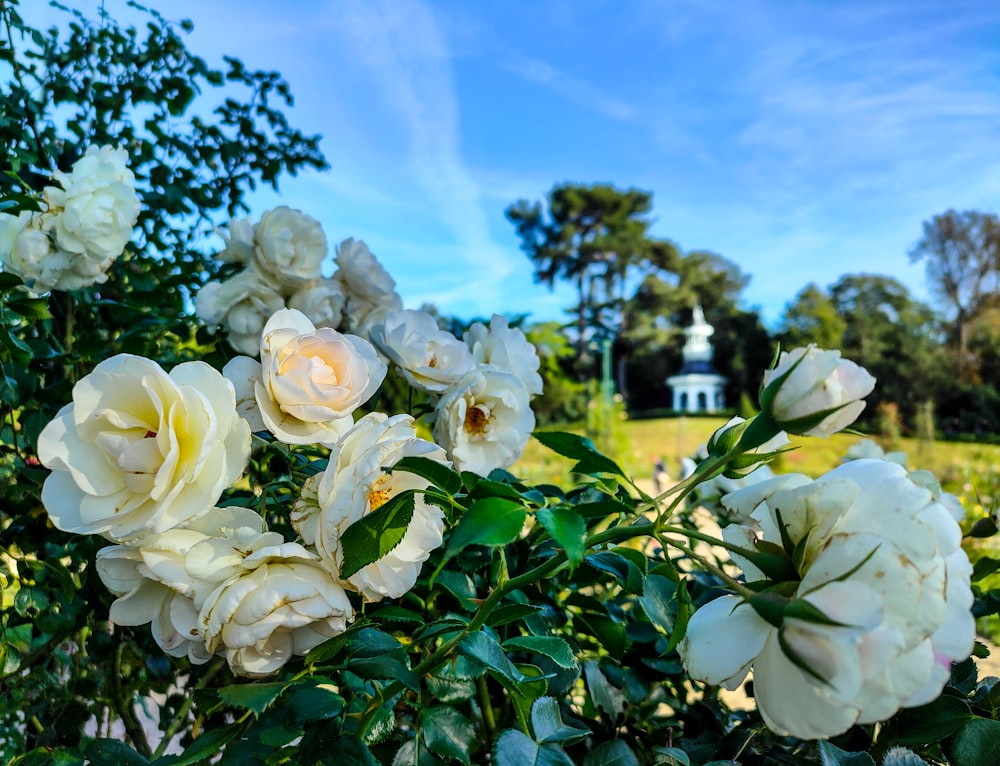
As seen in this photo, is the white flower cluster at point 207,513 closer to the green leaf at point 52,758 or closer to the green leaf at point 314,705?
the green leaf at point 314,705

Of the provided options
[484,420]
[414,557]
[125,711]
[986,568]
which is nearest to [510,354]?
[484,420]

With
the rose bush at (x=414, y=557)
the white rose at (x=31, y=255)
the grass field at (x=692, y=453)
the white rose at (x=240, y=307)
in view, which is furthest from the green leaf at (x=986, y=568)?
the grass field at (x=692, y=453)

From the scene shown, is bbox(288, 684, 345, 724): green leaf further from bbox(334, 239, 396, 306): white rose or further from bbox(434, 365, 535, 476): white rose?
bbox(334, 239, 396, 306): white rose

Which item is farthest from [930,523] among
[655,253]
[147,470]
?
[655,253]

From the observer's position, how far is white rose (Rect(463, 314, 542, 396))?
0.75 m

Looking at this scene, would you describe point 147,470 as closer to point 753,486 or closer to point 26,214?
point 753,486

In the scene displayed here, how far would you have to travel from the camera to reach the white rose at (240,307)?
80 centimetres

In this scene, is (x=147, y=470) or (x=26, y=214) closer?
(x=147, y=470)

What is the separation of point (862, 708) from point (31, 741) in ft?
3.29

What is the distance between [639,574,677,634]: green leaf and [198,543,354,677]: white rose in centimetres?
24

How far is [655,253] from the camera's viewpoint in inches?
872

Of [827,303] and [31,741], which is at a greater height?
[827,303]

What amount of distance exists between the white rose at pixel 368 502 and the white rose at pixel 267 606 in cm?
1

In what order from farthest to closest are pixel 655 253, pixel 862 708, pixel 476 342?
pixel 655 253 → pixel 476 342 → pixel 862 708
